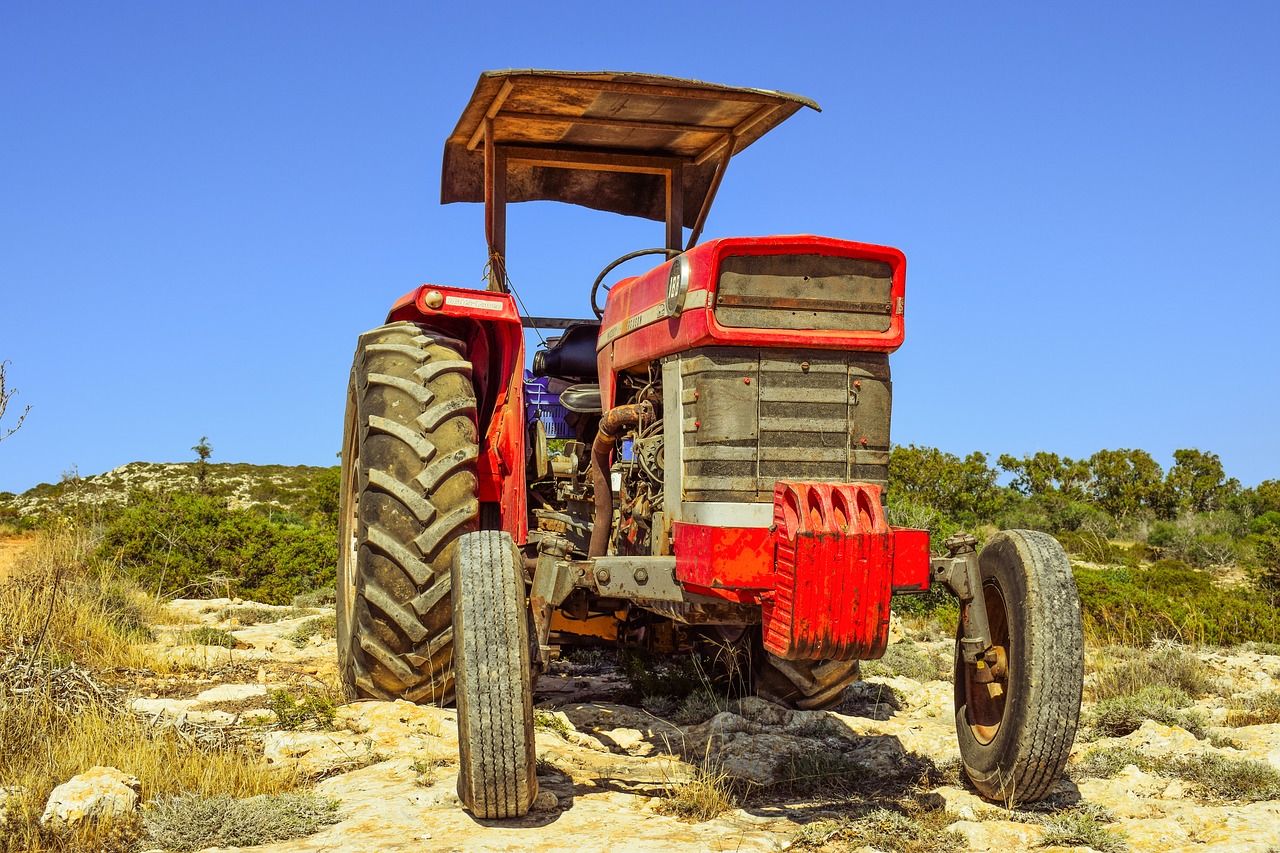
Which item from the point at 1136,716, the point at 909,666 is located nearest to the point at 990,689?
the point at 1136,716

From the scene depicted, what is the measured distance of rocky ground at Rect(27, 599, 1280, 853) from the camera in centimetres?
402

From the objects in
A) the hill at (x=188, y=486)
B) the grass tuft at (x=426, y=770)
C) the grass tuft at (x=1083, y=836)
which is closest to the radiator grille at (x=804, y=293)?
the grass tuft at (x=1083, y=836)

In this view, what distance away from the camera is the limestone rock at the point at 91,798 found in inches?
158

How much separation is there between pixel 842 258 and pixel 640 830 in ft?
7.10

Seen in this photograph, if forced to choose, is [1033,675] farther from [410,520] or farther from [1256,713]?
[1256,713]

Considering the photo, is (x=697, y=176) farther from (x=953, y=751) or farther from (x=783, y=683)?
(x=953, y=751)


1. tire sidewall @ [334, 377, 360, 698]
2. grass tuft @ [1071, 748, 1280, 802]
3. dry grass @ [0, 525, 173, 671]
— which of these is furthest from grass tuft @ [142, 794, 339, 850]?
grass tuft @ [1071, 748, 1280, 802]

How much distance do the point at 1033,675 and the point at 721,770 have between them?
130cm

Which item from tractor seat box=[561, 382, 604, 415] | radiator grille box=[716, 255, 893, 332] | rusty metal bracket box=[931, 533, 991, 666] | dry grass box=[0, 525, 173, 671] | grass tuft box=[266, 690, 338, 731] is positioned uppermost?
radiator grille box=[716, 255, 893, 332]

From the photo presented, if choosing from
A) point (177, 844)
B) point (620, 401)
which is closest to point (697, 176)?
point (620, 401)

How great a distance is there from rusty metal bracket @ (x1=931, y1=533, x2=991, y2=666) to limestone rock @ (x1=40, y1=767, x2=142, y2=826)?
301 cm

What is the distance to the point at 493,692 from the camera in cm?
408

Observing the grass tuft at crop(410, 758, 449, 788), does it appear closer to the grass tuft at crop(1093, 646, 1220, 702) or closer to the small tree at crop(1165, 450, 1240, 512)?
the grass tuft at crop(1093, 646, 1220, 702)

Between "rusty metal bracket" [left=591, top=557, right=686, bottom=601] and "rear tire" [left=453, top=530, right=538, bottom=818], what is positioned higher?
"rusty metal bracket" [left=591, top=557, right=686, bottom=601]
